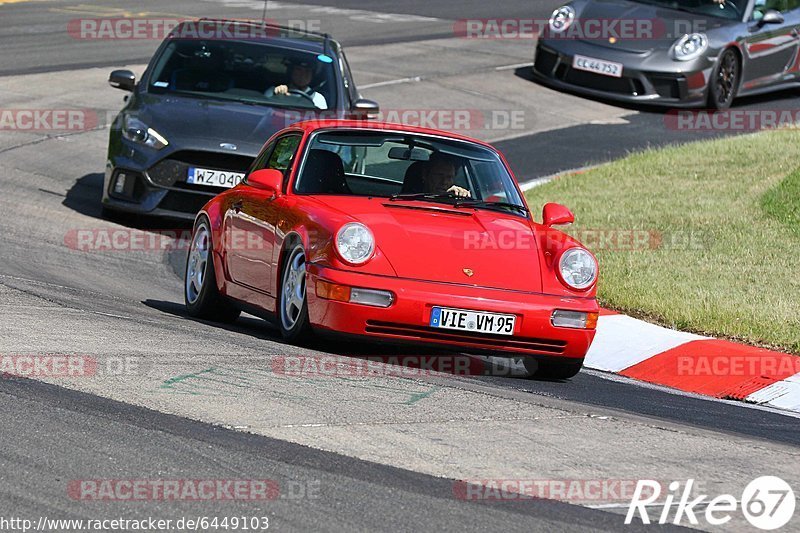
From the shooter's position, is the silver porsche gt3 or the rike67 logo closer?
the rike67 logo

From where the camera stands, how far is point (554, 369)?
8.24m

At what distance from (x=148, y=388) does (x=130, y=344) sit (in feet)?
3.38

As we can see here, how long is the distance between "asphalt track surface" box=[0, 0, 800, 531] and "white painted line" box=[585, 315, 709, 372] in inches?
16.0

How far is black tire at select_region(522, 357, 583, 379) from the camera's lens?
8.16 metres

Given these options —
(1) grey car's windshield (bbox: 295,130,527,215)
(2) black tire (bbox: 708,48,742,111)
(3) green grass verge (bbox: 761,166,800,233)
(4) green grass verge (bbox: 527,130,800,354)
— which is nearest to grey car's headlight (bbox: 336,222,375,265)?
(1) grey car's windshield (bbox: 295,130,527,215)

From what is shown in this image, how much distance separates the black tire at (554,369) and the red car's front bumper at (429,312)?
0.77 ft

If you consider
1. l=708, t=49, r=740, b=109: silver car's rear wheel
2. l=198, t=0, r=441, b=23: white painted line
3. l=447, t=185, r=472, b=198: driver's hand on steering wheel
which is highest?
l=447, t=185, r=472, b=198: driver's hand on steering wheel

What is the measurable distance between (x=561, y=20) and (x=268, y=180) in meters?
12.2

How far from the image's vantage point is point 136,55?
75.2 ft

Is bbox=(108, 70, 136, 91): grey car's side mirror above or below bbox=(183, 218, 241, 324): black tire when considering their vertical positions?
above

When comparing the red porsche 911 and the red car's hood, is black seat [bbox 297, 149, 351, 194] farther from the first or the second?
the red car's hood

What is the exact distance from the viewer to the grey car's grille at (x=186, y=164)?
12.4m

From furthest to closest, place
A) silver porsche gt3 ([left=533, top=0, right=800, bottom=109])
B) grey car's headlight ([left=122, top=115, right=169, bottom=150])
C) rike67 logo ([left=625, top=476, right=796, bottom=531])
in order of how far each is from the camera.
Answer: silver porsche gt3 ([left=533, top=0, right=800, bottom=109]) < grey car's headlight ([left=122, top=115, right=169, bottom=150]) < rike67 logo ([left=625, top=476, right=796, bottom=531])

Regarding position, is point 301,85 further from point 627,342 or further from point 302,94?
point 627,342
